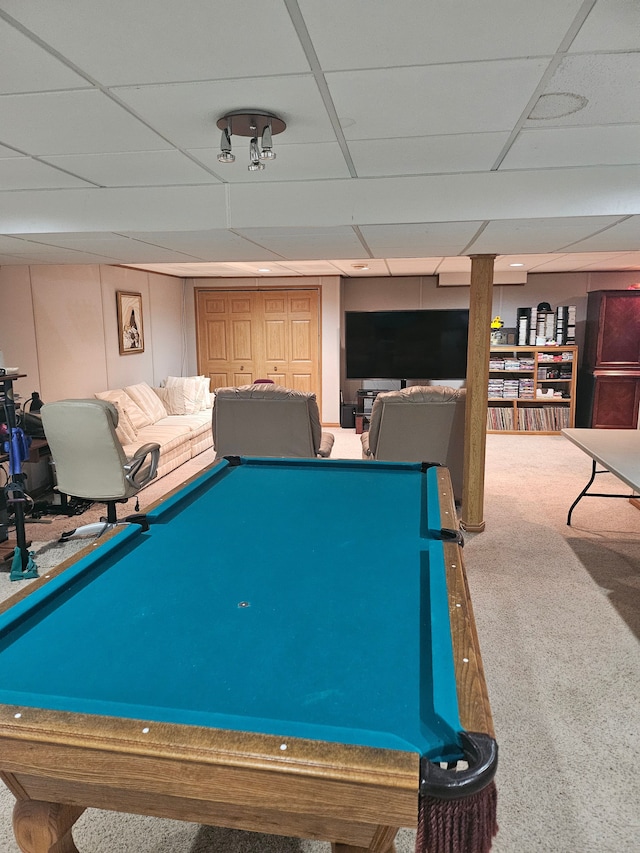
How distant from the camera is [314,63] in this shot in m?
1.55

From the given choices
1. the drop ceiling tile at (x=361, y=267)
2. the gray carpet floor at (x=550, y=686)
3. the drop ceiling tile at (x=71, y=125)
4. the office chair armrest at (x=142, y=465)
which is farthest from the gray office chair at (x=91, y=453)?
the drop ceiling tile at (x=361, y=267)

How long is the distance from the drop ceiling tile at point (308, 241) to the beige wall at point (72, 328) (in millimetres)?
2442

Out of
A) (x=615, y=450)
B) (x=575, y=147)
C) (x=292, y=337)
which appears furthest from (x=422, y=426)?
(x=292, y=337)

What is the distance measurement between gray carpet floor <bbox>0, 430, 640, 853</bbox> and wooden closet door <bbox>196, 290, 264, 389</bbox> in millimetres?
4331

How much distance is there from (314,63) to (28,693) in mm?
1711

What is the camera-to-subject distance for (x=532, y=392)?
7.84 m

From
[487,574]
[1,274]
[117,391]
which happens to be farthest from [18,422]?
[487,574]

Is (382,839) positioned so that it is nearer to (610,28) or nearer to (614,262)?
(610,28)

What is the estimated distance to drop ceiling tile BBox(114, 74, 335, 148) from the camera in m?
1.70

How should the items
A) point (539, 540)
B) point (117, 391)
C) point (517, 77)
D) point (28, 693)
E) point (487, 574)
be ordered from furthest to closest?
point (117, 391) → point (539, 540) → point (487, 574) → point (517, 77) → point (28, 693)

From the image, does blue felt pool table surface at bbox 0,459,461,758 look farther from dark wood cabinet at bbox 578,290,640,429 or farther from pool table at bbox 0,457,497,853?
dark wood cabinet at bbox 578,290,640,429

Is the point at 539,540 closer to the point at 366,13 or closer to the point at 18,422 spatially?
the point at 366,13

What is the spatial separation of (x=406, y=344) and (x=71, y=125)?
646 centimetres

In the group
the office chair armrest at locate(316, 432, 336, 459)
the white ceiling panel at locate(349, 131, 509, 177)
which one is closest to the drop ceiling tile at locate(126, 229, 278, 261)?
the white ceiling panel at locate(349, 131, 509, 177)
